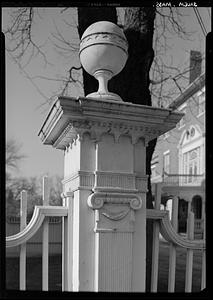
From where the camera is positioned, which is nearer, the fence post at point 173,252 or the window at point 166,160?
A: the fence post at point 173,252

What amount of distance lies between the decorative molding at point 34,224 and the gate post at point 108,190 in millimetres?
99

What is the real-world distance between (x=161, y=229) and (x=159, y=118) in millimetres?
542

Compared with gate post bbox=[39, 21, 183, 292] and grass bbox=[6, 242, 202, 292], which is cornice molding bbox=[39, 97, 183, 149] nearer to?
gate post bbox=[39, 21, 183, 292]

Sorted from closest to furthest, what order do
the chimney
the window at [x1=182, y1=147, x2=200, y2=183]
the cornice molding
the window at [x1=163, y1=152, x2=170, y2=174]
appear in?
the cornice molding → the chimney → the window at [x1=163, y1=152, x2=170, y2=174] → the window at [x1=182, y1=147, x2=200, y2=183]

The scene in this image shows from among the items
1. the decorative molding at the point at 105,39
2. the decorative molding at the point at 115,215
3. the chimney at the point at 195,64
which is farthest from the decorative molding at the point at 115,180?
the chimney at the point at 195,64

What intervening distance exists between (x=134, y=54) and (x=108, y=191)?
2043 mm

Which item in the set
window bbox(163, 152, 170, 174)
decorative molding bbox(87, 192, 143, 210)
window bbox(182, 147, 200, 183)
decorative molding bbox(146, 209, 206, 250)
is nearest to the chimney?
window bbox(163, 152, 170, 174)

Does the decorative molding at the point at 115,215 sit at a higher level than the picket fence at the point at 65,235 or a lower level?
higher

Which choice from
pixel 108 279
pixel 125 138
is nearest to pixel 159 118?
pixel 125 138

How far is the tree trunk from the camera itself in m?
2.79

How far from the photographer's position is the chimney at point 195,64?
118 inches

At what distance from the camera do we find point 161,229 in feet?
4.91

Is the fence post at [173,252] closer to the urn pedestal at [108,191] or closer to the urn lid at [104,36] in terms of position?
the urn pedestal at [108,191]

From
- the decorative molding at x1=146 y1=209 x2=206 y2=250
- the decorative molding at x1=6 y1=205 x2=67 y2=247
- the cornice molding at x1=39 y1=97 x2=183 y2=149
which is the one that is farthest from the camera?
the decorative molding at x1=146 y1=209 x2=206 y2=250
